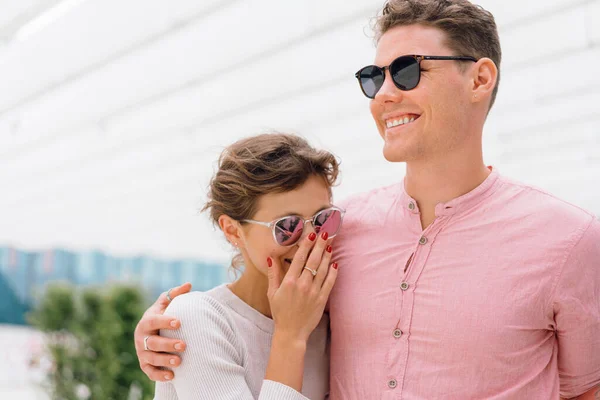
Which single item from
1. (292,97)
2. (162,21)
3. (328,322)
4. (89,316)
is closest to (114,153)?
(89,316)

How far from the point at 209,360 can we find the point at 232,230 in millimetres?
478

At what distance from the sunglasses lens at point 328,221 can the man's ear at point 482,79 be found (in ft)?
1.79

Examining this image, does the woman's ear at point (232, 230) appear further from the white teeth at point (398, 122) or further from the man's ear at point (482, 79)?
the man's ear at point (482, 79)

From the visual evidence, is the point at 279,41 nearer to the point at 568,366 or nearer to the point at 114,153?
the point at 568,366

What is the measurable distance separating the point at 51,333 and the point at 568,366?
8.59m

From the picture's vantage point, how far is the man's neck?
2113 millimetres

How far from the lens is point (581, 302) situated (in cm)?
182

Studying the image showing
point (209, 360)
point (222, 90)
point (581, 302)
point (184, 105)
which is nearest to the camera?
point (581, 302)

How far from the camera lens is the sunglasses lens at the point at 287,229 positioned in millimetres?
2105

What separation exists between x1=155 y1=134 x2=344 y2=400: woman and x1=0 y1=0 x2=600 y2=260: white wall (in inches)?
14.8

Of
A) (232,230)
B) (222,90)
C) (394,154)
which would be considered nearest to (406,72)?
(394,154)

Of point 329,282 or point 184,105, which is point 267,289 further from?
point 184,105

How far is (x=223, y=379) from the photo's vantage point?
1.92 metres

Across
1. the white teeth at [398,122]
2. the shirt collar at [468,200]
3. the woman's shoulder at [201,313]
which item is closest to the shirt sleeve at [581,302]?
the shirt collar at [468,200]
